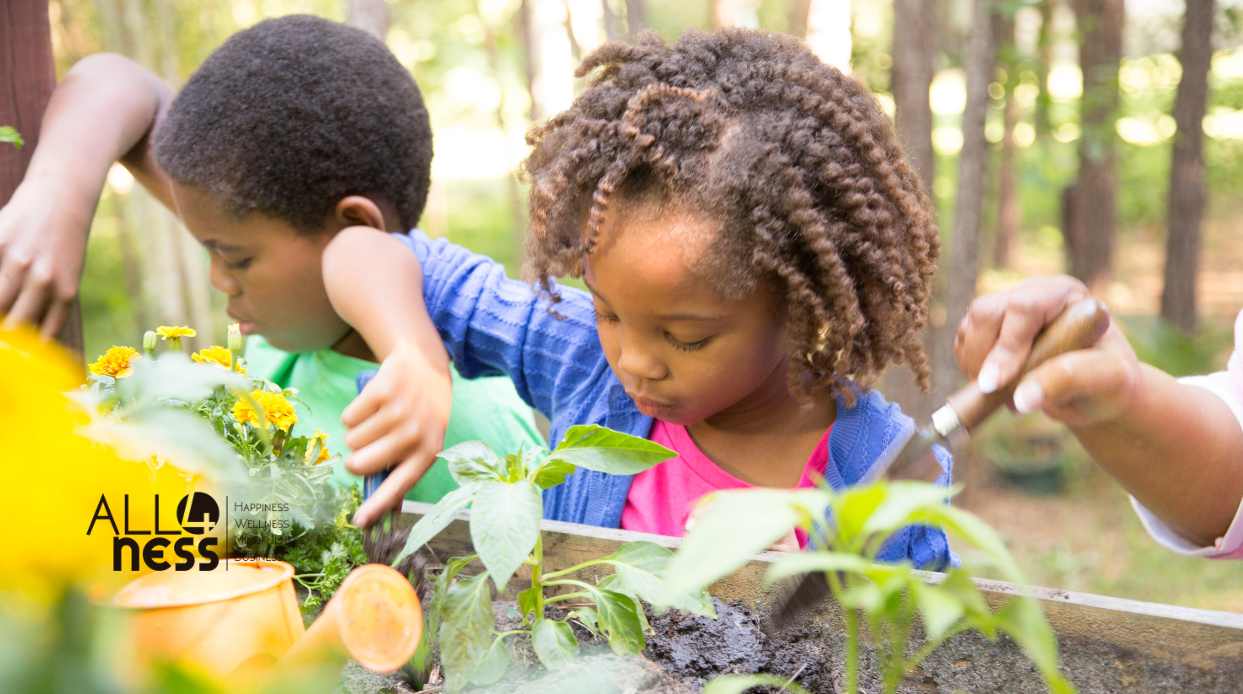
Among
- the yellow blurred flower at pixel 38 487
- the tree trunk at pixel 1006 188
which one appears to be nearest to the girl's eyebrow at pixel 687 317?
the yellow blurred flower at pixel 38 487

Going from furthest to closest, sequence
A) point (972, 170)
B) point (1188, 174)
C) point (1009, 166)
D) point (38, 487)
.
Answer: point (1009, 166) → point (1188, 174) → point (972, 170) → point (38, 487)

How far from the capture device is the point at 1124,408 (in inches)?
45.8

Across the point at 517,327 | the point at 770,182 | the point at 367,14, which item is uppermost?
the point at 367,14

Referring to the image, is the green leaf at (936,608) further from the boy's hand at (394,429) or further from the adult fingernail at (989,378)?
the boy's hand at (394,429)

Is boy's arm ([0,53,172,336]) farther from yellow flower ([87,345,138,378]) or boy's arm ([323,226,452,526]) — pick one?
yellow flower ([87,345,138,378])

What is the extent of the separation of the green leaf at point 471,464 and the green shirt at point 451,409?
0.78m

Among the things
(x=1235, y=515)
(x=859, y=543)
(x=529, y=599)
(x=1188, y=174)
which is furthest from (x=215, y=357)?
(x=1188, y=174)

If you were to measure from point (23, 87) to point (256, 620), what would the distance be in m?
1.36

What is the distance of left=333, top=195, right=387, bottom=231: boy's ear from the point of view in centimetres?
182

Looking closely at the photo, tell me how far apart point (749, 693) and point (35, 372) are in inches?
28.3

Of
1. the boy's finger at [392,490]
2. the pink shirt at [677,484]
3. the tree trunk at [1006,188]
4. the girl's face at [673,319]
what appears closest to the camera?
the boy's finger at [392,490]

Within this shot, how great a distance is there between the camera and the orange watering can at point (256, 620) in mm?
792

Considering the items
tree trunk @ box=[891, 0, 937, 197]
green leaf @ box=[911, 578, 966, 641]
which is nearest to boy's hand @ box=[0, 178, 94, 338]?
green leaf @ box=[911, 578, 966, 641]

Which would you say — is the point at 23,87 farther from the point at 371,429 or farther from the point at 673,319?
the point at 673,319
